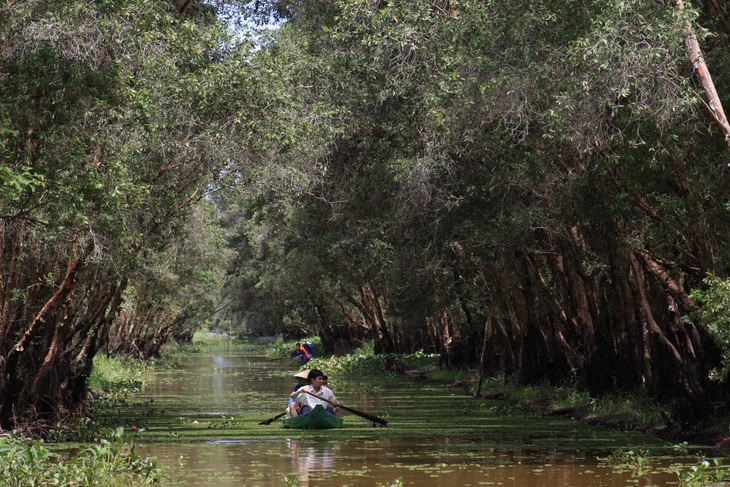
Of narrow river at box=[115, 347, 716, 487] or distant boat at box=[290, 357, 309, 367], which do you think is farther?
distant boat at box=[290, 357, 309, 367]

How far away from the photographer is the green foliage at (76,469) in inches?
475

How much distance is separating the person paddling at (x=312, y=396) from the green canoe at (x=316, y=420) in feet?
1.88

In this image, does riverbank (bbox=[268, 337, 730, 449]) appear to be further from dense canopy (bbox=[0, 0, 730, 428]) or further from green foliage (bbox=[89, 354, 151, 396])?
green foliage (bbox=[89, 354, 151, 396])

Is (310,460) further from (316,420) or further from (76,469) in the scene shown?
(316,420)

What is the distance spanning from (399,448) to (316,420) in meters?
4.00

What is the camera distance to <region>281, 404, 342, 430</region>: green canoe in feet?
69.6

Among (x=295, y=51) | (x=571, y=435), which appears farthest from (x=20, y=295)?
(x=571, y=435)

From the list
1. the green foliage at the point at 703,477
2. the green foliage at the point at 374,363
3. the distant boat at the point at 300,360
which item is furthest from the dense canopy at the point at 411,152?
the distant boat at the point at 300,360

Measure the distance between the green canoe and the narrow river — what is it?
0.97ft

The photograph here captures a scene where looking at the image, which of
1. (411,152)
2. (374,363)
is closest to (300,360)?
(374,363)

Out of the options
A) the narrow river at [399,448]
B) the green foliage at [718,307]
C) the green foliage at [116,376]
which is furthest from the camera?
the green foliage at [116,376]

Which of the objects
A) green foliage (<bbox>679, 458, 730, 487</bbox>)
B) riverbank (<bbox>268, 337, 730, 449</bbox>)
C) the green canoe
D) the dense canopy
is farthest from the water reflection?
riverbank (<bbox>268, 337, 730, 449</bbox>)

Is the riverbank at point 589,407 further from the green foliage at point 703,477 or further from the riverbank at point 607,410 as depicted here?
the green foliage at point 703,477

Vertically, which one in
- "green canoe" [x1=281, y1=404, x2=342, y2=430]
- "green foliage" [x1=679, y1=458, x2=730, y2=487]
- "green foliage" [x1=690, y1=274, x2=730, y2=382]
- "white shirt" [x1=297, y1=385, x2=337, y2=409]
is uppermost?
"green foliage" [x1=690, y1=274, x2=730, y2=382]
